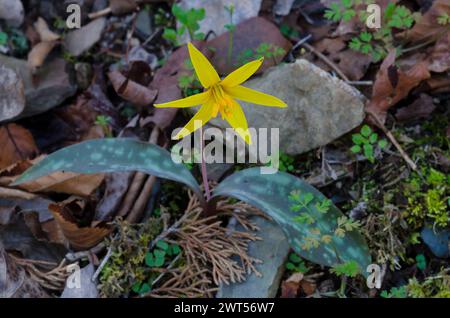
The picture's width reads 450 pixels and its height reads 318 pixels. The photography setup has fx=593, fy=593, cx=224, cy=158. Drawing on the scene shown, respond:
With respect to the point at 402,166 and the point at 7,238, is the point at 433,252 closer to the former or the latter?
the point at 402,166

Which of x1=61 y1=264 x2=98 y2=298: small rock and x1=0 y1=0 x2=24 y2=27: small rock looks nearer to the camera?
x1=61 y1=264 x2=98 y2=298: small rock

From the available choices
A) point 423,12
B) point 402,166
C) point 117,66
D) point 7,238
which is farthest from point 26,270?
point 423,12

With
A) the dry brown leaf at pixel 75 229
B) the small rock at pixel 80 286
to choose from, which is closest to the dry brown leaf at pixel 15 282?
the small rock at pixel 80 286

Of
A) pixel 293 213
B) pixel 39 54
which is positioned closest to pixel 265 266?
pixel 293 213

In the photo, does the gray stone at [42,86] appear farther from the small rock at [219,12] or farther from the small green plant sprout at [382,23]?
the small green plant sprout at [382,23]

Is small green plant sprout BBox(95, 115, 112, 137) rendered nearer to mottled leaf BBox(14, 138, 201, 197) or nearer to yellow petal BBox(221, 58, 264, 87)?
mottled leaf BBox(14, 138, 201, 197)

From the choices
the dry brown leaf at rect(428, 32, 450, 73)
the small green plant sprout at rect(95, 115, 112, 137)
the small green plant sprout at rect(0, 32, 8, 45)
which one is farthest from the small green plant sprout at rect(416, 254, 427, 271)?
the small green plant sprout at rect(0, 32, 8, 45)
